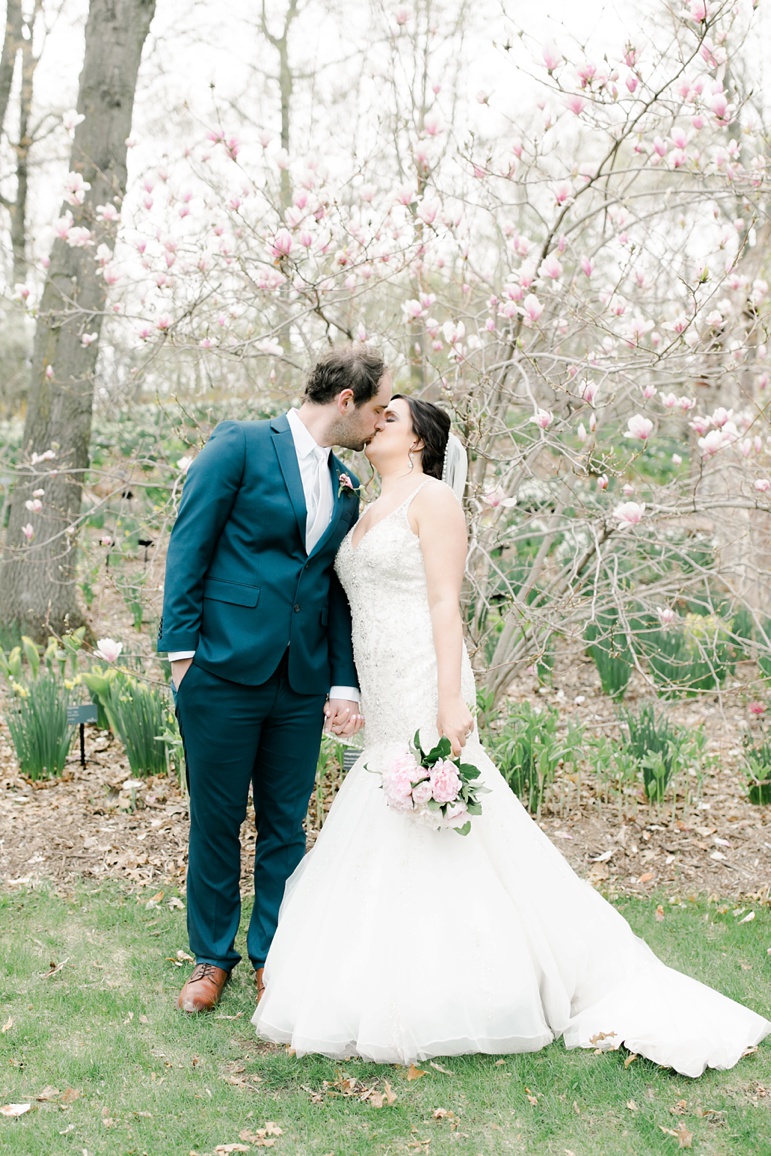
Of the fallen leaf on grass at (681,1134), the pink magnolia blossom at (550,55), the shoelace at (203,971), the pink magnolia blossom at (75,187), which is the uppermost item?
the pink magnolia blossom at (550,55)

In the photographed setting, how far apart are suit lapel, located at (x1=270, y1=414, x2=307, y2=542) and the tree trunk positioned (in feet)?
11.7

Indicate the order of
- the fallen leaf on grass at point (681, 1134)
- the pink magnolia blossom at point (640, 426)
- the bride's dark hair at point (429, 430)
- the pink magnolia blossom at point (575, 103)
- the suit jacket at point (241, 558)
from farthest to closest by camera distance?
the pink magnolia blossom at point (575, 103)
the pink magnolia blossom at point (640, 426)
the bride's dark hair at point (429, 430)
the suit jacket at point (241, 558)
the fallen leaf on grass at point (681, 1134)

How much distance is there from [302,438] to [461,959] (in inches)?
61.5

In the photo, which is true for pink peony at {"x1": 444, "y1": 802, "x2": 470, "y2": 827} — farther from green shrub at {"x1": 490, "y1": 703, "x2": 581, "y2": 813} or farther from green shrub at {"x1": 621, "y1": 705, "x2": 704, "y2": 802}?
green shrub at {"x1": 621, "y1": 705, "x2": 704, "y2": 802}

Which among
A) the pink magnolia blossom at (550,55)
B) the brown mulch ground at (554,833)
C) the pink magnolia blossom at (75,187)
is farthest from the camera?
the pink magnolia blossom at (75,187)

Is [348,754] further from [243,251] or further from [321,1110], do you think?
[243,251]

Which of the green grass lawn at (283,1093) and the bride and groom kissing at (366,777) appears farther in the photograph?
the bride and groom kissing at (366,777)

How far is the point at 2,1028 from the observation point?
3.04m

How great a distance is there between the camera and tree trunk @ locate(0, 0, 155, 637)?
6.63 m

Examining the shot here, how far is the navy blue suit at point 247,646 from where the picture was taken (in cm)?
297

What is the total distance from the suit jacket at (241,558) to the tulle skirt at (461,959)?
0.54 meters

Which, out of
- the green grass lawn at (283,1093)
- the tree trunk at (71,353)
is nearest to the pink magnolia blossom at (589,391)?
the green grass lawn at (283,1093)

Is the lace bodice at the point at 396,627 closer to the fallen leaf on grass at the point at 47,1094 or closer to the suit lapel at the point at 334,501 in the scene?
the suit lapel at the point at 334,501

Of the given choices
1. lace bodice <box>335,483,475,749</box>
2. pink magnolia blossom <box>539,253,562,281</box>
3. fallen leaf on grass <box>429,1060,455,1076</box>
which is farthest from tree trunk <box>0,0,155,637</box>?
fallen leaf on grass <box>429,1060,455,1076</box>
